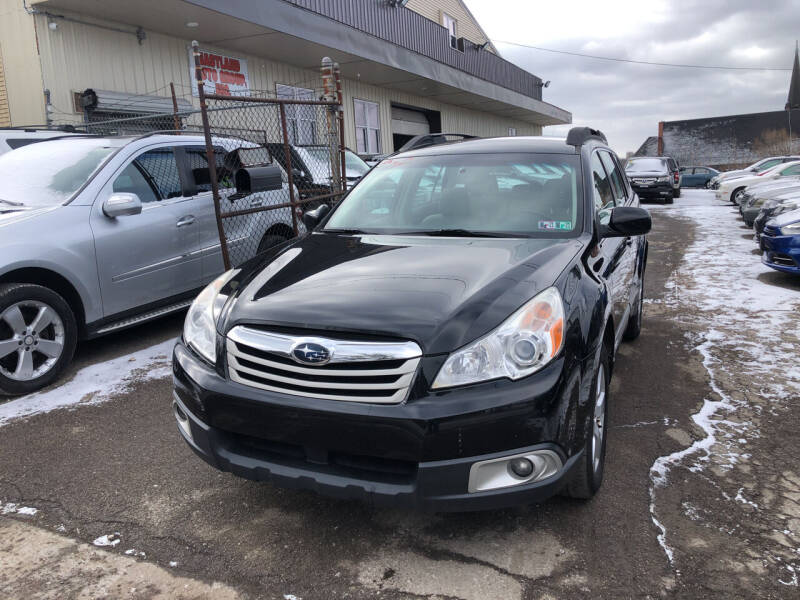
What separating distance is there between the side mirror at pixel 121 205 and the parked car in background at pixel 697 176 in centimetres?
4010

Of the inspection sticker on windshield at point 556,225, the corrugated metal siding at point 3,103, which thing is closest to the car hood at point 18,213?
the inspection sticker on windshield at point 556,225

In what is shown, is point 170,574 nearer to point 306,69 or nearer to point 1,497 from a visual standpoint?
point 1,497

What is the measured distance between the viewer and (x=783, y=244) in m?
7.56

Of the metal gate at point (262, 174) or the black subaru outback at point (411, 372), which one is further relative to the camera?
the metal gate at point (262, 174)

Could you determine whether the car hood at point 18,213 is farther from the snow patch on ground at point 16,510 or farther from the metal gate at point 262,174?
the snow patch on ground at point 16,510

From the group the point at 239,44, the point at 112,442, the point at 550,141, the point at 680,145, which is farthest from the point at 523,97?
the point at 680,145

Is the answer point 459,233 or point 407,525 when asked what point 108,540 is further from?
point 459,233

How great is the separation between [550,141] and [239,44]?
1021cm

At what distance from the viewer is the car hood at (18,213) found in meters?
4.36

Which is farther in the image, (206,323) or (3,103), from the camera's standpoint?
(3,103)

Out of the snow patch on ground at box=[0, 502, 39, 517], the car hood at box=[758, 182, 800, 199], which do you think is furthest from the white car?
the snow patch on ground at box=[0, 502, 39, 517]

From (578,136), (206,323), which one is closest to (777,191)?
(578,136)

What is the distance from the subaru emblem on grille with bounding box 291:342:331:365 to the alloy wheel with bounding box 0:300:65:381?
2899 millimetres

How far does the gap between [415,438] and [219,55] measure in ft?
39.7
